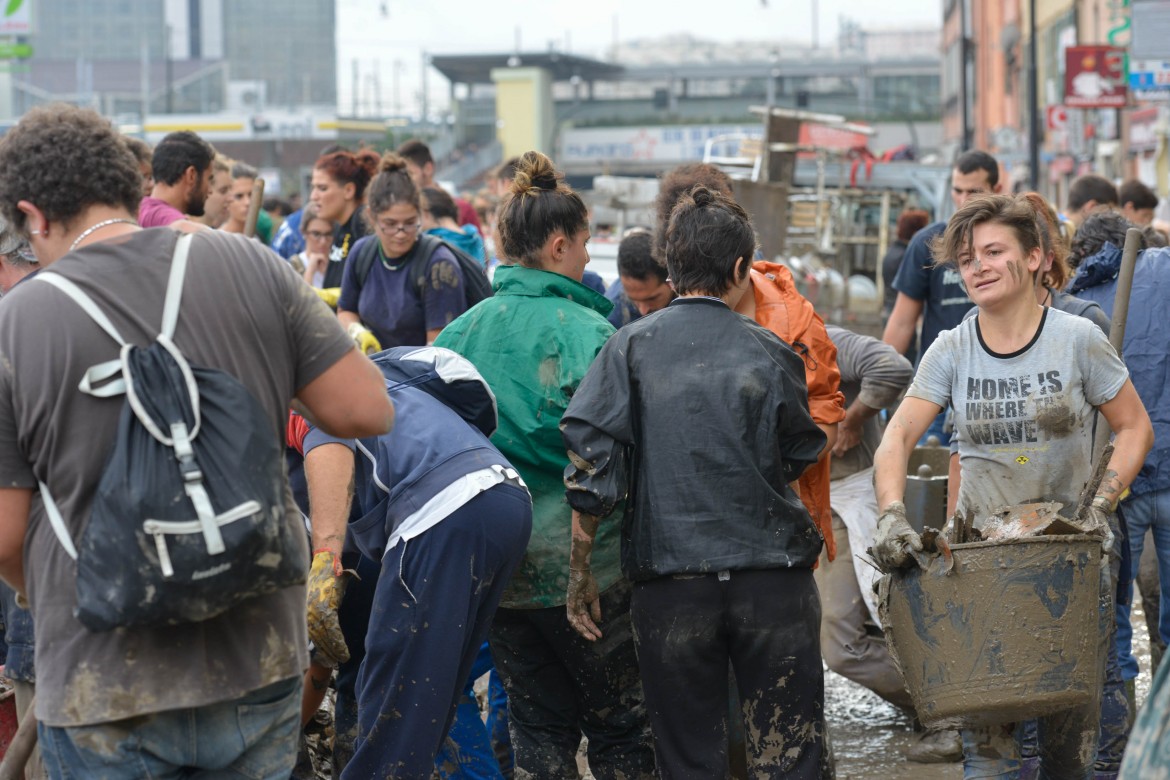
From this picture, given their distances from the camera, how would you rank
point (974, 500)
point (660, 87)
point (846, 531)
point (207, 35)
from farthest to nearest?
1. point (207, 35)
2. point (660, 87)
3. point (846, 531)
4. point (974, 500)

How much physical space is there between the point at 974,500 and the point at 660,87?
77.2 m

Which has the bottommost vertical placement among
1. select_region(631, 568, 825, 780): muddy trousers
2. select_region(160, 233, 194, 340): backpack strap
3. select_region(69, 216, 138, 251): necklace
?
select_region(631, 568, 825, 780): muddy trousers

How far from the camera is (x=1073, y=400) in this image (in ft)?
13.1

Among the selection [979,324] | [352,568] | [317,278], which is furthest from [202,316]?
[317,278]

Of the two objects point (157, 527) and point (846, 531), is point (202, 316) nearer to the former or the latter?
point (157, 527)

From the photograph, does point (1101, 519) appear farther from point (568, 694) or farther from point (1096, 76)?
point (1096, 76)

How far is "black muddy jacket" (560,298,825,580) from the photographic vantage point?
370cm

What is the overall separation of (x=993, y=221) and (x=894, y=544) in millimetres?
1052

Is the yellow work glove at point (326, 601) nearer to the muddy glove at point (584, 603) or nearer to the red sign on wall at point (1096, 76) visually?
the muddy glove at point (584, 603)

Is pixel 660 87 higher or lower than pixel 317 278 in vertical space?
higher

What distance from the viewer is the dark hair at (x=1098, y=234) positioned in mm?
5402

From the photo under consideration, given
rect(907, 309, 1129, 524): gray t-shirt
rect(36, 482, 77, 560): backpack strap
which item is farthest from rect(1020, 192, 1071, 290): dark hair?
rect(36, 482, 77, 560): backpack strap

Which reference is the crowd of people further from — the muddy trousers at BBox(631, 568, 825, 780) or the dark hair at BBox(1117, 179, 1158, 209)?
the dark hair at BBox(1117, 179, 1158, 209)

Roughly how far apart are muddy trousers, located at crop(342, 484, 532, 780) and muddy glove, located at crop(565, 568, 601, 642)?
21 cm
